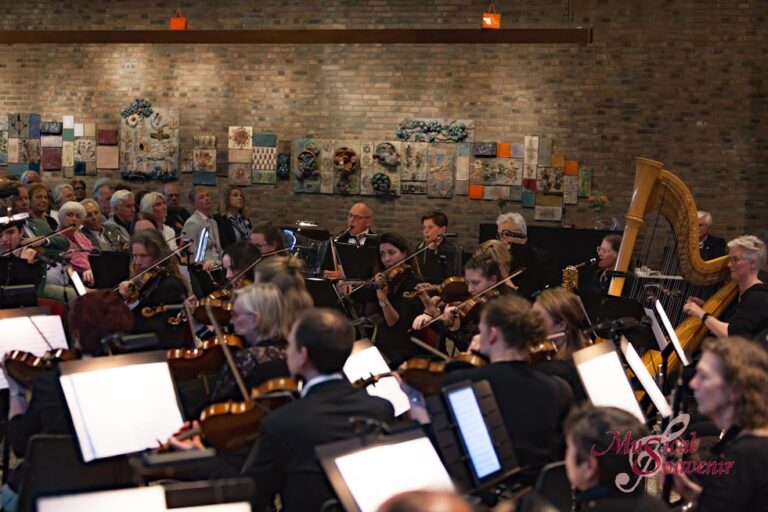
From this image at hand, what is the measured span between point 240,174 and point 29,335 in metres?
8.50

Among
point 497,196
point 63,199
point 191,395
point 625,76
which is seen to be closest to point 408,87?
point 497,196

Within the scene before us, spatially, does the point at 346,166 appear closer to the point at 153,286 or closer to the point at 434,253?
the point at 434,253

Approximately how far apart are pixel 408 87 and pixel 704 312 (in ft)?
23.1

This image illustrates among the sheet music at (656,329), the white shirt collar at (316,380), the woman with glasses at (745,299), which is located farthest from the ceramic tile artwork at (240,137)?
the white shirt collar at (316,380)

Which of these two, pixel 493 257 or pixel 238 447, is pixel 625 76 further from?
pixel 238 447

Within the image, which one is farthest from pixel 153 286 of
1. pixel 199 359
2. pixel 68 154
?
pixel 68 154

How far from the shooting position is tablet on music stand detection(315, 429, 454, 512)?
9.75ft

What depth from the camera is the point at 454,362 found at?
4105 millimetres

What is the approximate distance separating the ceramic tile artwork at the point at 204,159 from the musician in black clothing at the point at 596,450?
10865 mm

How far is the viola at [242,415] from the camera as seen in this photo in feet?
12.1

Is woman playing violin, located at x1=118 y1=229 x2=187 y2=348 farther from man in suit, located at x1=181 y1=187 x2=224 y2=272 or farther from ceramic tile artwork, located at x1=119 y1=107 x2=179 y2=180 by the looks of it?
ceramic tile artwork, located at x1=119 y1=107 x2=179 y2=180

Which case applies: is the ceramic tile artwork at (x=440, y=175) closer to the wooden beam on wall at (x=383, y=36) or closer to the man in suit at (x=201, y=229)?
the wooden beam on wall at (x=383, y=36)

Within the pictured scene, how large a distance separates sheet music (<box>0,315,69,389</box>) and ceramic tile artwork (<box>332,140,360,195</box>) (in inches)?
319

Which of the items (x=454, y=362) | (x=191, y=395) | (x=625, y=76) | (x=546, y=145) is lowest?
(x=191, y=395)
